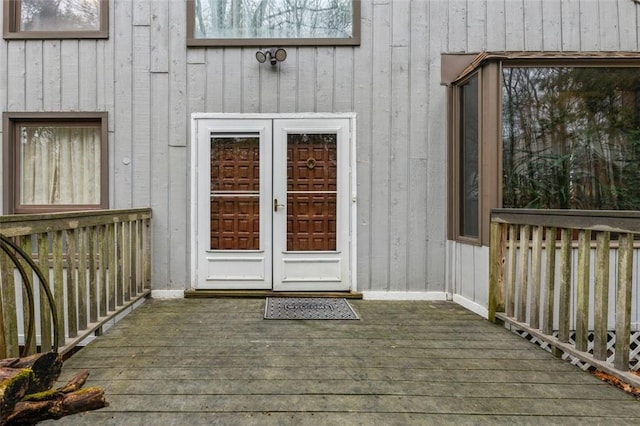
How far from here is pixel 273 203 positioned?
3.68 metres

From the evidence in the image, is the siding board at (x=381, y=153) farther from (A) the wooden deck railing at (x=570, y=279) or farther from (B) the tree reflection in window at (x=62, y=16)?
(B) the tree reflection in window at (x=62, y=16)

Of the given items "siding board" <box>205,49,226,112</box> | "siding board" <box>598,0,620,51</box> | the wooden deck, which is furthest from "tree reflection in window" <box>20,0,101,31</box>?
"siding board" <box>598,0,620,51</box>

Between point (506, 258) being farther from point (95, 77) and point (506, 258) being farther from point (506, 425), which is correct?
point (95, 77)

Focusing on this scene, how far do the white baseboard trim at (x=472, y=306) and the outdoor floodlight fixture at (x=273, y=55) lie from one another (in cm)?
295

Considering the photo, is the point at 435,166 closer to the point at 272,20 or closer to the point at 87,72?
the point at 272,20

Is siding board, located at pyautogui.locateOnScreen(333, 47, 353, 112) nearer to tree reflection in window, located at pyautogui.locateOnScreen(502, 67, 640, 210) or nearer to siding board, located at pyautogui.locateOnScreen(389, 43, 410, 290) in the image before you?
siding board, located at pyautogui.locateOnScreen(389, 43, 410, 290)

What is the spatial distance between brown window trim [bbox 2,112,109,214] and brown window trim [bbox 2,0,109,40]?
775mm

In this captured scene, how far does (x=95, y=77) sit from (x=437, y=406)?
4.19 meters

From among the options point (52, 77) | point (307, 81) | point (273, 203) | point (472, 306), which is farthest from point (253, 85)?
point (472, 306)

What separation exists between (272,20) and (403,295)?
125 inches

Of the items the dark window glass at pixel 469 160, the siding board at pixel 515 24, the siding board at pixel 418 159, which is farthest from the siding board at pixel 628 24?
the siding board at pixel 418 159

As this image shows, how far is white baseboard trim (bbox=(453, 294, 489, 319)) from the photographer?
3064mm

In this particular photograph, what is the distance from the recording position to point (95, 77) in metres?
3.70

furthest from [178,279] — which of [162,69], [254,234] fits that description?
[162,69]
